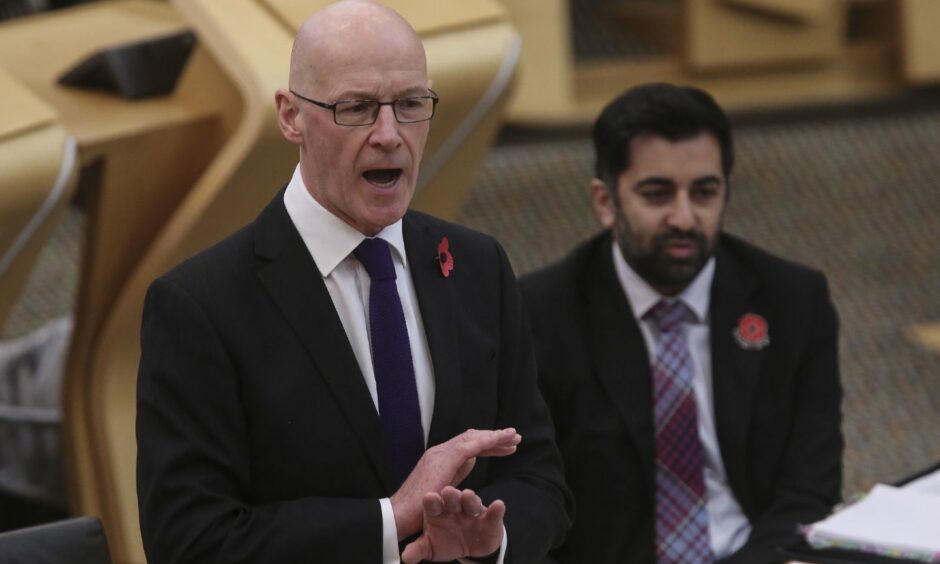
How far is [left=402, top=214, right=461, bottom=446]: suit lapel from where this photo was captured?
1970 millimetres

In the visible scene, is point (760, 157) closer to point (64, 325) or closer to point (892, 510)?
point (64, 325)

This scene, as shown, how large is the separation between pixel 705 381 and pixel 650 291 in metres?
0.19

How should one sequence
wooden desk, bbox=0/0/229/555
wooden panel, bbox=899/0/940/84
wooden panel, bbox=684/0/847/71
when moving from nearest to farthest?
wooden desk, bbox=0/0/229/555, wooden panel, bbox=684/0/847/71, wooden panel, bbox=899/0/940/84

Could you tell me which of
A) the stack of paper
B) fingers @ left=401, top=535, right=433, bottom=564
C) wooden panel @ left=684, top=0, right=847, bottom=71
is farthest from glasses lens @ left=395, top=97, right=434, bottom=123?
wooden panel @ left=684, top=0, right=847, bottom=71

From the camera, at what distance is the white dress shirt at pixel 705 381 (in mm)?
2836

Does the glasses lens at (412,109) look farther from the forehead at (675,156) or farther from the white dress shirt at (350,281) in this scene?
the forehead at (675,156)

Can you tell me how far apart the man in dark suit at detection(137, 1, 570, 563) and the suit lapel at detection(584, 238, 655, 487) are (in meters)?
0.80

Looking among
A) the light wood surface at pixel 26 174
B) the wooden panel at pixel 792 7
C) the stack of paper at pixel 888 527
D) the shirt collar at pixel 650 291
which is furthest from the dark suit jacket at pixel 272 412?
the wooden panel at pixel 792 7

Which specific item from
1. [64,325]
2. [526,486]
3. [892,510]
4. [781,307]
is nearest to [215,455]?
[526,486]

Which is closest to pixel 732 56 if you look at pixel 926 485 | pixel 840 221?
pixel 840 221

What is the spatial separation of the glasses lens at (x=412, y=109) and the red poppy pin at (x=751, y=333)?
1.13 meters


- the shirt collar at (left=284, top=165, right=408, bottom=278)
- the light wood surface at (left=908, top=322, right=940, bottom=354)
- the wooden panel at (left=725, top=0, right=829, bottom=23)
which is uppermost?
the wooden panel at (left=725, top=0, right=829, bottom=23)

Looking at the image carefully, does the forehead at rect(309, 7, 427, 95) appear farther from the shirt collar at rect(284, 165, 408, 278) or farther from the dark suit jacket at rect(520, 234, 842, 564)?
the dark suit jacket at rect(520, 234, 842, 564)

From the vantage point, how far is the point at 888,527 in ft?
7.84
